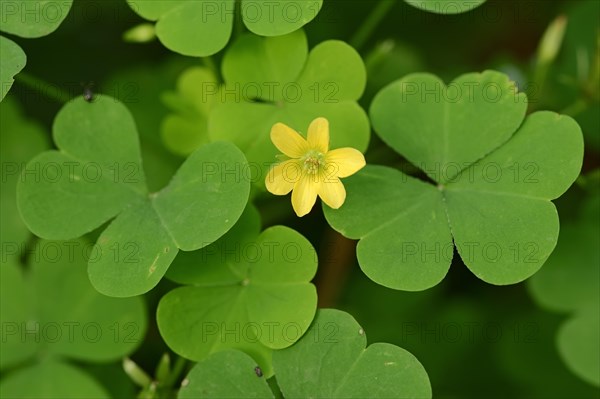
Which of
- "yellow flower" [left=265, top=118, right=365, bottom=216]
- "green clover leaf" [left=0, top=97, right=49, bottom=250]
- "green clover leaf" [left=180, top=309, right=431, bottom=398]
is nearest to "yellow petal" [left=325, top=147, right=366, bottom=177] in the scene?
"yellow flower" [left=265, top=118, right=365, bottom=216]

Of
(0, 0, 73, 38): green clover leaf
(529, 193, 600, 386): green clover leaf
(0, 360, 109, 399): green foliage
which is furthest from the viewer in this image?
(529, 193, 600, 386): green clover leaf

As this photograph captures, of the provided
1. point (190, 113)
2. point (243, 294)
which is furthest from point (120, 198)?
point (190, 113)

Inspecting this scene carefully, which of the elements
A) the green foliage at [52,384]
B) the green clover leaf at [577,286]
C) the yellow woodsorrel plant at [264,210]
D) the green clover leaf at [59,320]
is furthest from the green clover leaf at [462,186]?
the green foliage at [52,384]

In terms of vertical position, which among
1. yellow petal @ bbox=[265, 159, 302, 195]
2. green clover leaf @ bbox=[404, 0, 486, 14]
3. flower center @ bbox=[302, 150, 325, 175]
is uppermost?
green clover leaf @ bbox=[404, 0, 486, 14]

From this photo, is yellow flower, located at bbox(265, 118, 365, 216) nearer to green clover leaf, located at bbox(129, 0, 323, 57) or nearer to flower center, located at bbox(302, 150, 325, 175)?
flower center, located at bbox(302, 150, 325, 175)

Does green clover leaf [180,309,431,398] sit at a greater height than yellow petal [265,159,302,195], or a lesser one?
lesser

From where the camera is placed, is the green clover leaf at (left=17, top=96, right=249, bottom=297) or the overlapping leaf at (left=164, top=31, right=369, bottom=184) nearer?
the green clover leaf at (left=17, top=96, right=249, bottom=297)

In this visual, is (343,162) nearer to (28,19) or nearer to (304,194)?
(304,194)

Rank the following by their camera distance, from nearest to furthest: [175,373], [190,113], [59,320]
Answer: [175,373], [59,320], [190,113]
